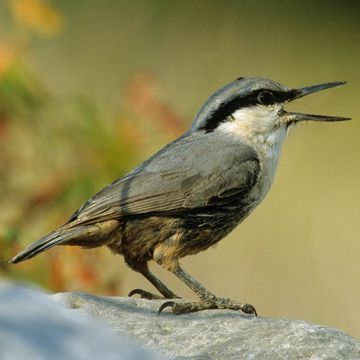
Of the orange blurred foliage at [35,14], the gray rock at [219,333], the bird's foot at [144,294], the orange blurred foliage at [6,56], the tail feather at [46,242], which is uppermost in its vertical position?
the orange blurred foliage at [35,14]

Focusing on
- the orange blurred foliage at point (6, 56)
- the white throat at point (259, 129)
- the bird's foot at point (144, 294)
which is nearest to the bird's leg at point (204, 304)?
the bird's foot at point (144, 294)

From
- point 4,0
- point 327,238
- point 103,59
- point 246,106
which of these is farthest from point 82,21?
point 327,238

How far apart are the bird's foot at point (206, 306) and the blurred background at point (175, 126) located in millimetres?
517

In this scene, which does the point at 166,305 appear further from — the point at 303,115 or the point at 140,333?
the point at 303,115

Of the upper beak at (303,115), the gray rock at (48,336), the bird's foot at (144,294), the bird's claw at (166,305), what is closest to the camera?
the gray rock at (48,336)

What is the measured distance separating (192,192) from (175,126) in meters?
0.35

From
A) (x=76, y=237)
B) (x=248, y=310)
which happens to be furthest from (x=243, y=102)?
(x=248, y=310)

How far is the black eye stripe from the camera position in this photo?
14.6 feet

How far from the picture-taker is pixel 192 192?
420 centimetres

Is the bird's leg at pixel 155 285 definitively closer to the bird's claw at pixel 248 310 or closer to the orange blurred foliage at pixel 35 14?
the bird's claw at pixel 248 310

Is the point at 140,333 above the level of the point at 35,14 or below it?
below

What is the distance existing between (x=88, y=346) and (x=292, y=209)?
11.4 feet

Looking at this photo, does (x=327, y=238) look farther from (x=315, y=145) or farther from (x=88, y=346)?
(x=88, y=346)

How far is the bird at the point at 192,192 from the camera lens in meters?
4.11
